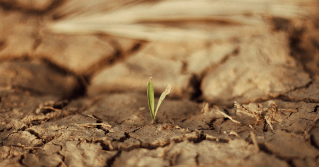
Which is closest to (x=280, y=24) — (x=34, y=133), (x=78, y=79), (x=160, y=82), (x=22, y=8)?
(x=160, y=82)

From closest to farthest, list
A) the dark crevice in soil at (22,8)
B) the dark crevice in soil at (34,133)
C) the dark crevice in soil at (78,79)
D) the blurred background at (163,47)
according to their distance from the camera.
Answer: the dark crevice in soil at (34,133) < the blurred background at (163,47) < the dark crevice in soil at (78,79) < the dark crevice in soil at (22,8)

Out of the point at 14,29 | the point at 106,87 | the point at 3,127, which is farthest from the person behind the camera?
the point at 14,29

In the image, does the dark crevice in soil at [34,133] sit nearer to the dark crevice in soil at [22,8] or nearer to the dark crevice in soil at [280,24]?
the dark crevice in soil at [22,8]

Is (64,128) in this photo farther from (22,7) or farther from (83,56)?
(22,7)

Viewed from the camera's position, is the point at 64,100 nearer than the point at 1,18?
Yes

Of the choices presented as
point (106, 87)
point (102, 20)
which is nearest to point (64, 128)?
point (106, 87)

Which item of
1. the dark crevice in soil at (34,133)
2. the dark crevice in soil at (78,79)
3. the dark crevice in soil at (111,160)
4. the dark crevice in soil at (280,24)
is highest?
the dark crevice in soil at (280,24)

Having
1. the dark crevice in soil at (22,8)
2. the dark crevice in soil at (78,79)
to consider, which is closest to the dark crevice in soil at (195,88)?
the dark crevice in soil at (78,79)

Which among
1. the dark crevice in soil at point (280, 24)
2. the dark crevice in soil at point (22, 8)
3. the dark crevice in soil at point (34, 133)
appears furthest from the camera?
the dark crevice in soil at point (22, 8)

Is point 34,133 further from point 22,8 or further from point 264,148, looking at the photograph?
point 22,8
